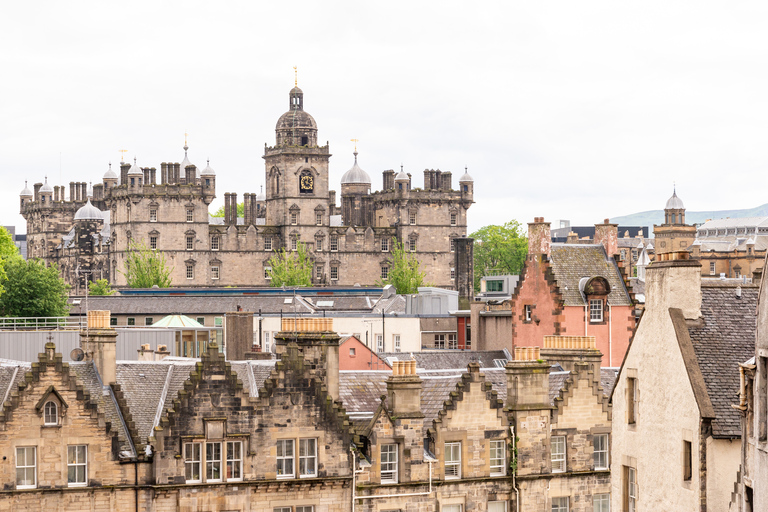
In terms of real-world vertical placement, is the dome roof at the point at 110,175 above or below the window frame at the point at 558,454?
above

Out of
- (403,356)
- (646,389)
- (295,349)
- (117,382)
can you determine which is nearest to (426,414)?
(295,349)

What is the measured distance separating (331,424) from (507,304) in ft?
127

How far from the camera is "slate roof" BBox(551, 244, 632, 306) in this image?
59.2m

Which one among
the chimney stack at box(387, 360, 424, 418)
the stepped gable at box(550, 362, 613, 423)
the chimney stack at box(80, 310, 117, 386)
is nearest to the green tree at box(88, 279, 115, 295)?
the chimney stack at box(80, 310, 117, 386)

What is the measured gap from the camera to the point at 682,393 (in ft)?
85.6

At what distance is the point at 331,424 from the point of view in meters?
36.5

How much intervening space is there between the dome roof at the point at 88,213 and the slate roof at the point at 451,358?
12121 centimetres

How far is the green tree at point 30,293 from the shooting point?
108375 millimetres

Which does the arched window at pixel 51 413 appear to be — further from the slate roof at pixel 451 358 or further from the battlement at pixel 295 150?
the battlement at pixel 295 150

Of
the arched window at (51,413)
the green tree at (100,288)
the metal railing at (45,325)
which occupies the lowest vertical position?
the arched window at (51,413)

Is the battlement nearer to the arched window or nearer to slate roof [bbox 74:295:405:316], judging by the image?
slate roof [bbox 74:295:405:316]

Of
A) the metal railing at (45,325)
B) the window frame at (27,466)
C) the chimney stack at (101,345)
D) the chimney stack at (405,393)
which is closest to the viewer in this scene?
the window frame at (27,466)

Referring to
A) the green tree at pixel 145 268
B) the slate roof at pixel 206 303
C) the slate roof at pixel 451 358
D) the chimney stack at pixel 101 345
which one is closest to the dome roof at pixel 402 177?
the green tree at pixel 145 268

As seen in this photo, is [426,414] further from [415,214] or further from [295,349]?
[415,214]
